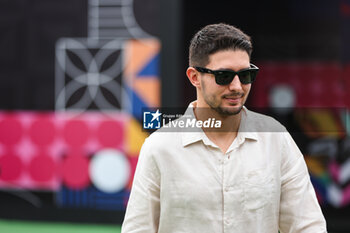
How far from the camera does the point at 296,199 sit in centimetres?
212

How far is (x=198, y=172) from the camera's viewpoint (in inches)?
80.6

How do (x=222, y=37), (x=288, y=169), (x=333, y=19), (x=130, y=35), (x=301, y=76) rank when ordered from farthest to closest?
(x=301, y=76)
(x=333, y=19)
(x=130, y=35)
(x=288, y=169)
(x=222, y=37)

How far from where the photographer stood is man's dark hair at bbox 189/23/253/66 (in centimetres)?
196

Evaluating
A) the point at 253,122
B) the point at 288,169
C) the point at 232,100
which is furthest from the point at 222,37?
the point at 288,169

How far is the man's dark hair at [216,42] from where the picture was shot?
6.42 feet

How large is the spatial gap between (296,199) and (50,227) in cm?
462

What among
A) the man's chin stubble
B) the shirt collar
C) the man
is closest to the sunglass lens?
the man

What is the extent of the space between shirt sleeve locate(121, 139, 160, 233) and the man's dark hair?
0.43 meters

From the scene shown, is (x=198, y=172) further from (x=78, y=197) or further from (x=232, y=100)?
(x=78, y=197)

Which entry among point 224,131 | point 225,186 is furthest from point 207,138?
point 225,186

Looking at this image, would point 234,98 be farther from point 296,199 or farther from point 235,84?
point 296,199

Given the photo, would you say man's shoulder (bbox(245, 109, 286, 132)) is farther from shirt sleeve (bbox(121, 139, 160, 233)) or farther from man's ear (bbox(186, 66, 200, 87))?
shirt sleeve (bbox(121, 139, 160, 233))

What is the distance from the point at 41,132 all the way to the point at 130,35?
5.16 ft

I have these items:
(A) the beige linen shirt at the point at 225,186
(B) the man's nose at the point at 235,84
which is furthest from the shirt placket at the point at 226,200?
(B) the man's nose at the point at 235,84
